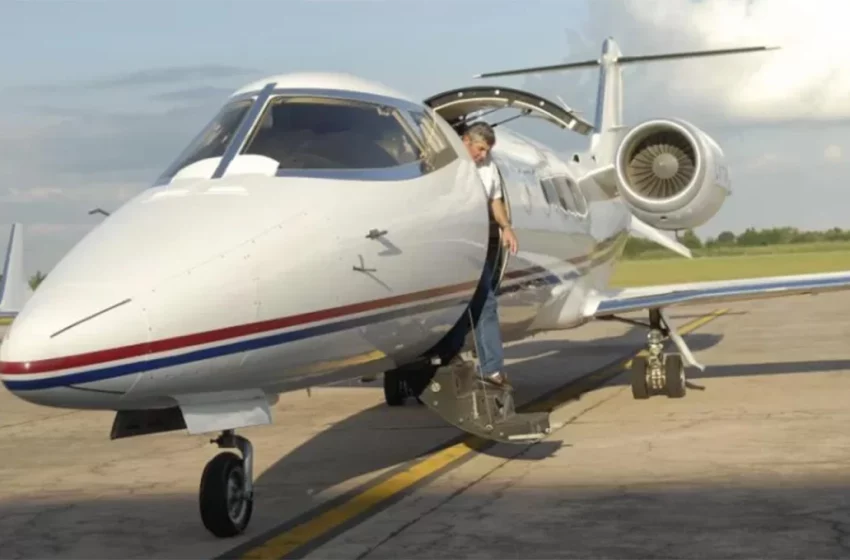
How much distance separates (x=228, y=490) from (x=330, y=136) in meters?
2.16

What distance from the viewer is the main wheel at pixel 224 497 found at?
6.67 m

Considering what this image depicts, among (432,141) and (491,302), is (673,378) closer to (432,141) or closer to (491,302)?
(491,302)

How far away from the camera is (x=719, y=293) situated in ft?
44.5

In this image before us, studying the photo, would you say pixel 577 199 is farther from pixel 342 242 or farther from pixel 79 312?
pixel 79 312

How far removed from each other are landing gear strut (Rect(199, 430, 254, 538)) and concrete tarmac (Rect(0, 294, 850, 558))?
109 mm

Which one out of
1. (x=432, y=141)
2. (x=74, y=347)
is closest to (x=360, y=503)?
(x=432, y=141)

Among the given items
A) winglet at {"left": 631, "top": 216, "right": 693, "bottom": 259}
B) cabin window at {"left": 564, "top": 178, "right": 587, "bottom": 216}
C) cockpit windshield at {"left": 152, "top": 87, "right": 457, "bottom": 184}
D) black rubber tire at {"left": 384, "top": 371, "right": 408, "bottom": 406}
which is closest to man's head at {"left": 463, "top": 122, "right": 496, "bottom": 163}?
cockpit windshield at {"left": 152, "top": 87, "right": 457, "bottom": 184}

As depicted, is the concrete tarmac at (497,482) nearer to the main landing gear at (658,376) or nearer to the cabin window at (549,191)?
the main landing gear at (658,376)

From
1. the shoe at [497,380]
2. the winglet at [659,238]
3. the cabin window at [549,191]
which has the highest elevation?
the cabin window at [549,191]

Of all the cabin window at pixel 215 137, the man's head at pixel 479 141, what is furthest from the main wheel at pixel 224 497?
the man's head at pixel 479 141

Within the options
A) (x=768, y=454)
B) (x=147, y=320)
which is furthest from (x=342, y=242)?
(x=768, y=454)

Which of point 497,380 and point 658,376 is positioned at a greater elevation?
point 497,380

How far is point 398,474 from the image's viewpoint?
874cm

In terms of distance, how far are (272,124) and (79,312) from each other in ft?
6.93
